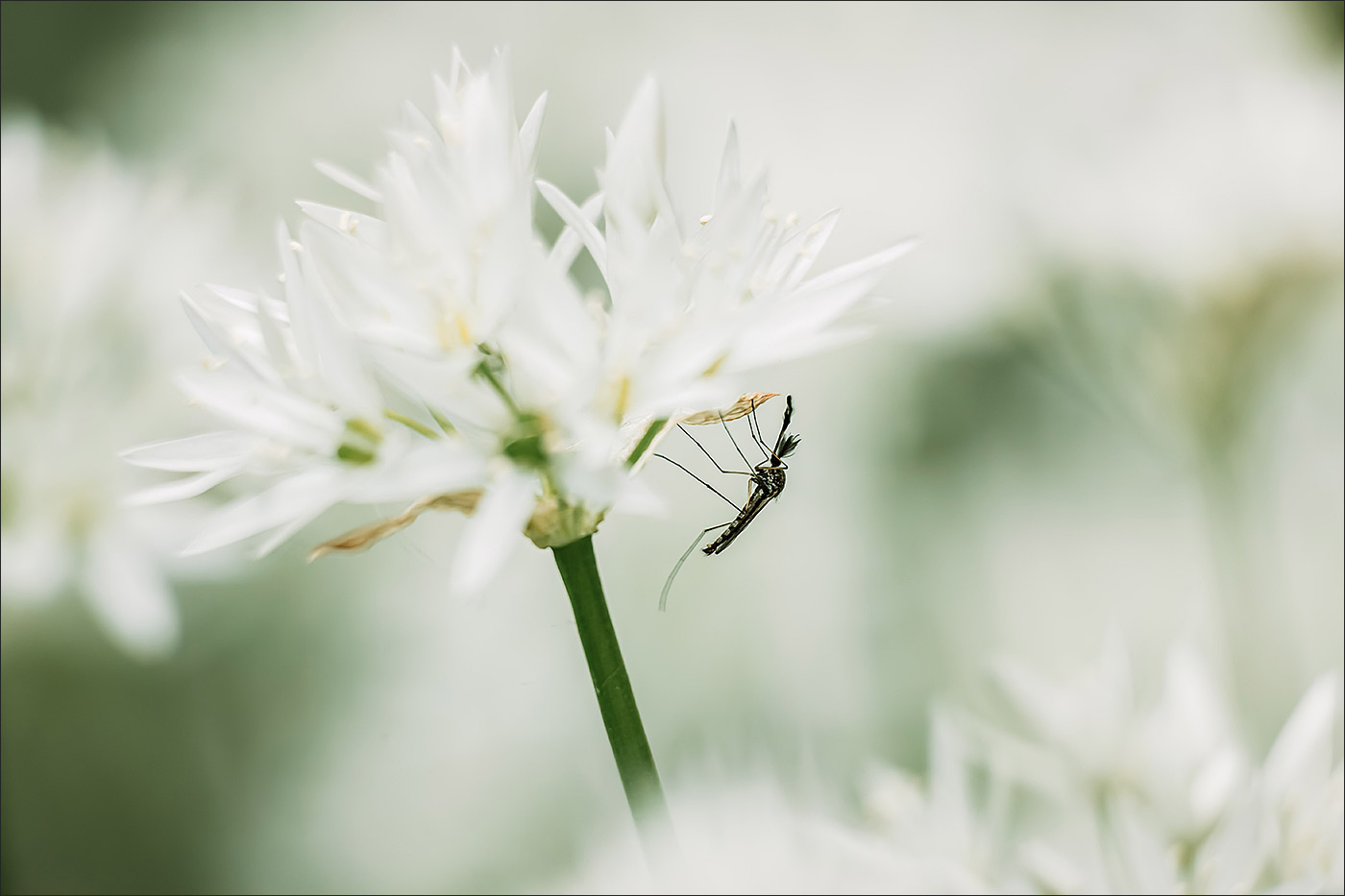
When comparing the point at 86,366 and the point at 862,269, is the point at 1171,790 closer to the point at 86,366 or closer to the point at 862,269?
the point at 862,269

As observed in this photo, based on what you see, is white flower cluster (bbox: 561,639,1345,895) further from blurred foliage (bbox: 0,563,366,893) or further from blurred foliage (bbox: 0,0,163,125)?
blurred foliage (bbox: 0,0,163,125)

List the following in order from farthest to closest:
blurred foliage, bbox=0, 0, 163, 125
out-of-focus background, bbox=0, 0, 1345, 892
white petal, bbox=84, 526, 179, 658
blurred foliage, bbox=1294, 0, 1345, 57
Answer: blurred foliage, bbox=0, 0, 163, 125 < blurred foliage, bbox=1294, 0, 1345, 57 < out-of-focus background, bbox=0, 0, 1345, 892 < white petal, bbox=84, 526, 179, 658

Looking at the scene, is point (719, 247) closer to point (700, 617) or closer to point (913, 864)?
point (913, 864)

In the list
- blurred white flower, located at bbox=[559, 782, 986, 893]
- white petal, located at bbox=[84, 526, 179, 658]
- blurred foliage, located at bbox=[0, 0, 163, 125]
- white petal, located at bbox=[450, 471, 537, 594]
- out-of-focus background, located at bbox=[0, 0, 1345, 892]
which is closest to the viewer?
white petal, located at bbox=[450, 471, 537, 594]

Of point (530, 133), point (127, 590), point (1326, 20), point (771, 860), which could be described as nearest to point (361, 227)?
point (530, 133)

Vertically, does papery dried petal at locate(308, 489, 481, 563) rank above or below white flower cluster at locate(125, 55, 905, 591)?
below

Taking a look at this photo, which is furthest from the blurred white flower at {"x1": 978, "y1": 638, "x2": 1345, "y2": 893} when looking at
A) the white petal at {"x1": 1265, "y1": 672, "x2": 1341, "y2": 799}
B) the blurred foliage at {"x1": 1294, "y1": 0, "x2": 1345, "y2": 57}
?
the blurred foliage at {"x1": 1294, "y1": 0, "x2": 1345, "y2": 57}
